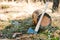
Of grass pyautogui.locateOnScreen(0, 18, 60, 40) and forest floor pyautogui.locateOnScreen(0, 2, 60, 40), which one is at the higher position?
grass pyautogui.locateOnScreen(0, 18, 60, 40)

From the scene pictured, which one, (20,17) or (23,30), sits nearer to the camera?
(23,30)

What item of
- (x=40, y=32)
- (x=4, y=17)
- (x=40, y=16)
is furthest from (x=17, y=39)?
(x=4, y=17)

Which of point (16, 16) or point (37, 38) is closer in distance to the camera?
point (37, 38)

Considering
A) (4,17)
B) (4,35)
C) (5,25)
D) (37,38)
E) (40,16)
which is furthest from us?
(4,17)

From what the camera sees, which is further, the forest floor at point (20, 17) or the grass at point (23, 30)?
the forest floor at point (20, 17)

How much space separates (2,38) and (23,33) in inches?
30.6

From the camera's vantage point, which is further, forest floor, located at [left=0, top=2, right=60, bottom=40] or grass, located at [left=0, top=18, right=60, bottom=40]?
forest floor, located at [left=0, top=2, right=60, bottom=40]

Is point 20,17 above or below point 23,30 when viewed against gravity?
below

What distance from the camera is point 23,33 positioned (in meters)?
6.71

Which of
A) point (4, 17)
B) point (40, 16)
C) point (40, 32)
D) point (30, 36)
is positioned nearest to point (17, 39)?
point (30, 36)

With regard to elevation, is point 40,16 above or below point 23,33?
above

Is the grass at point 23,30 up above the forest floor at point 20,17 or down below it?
above

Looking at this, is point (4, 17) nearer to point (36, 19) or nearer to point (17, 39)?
point (36, 19)

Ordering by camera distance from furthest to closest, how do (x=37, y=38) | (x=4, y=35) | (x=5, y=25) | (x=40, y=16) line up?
(x=5, y=25)
(x=40, y=16)
(x=4, y=35)
(x=37, y=38)
